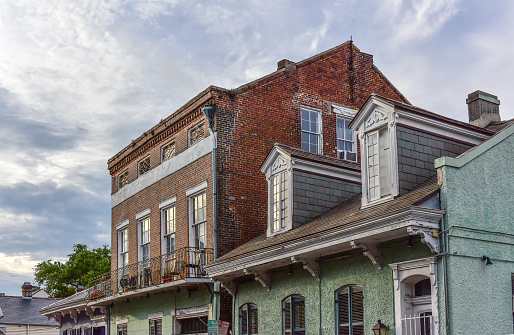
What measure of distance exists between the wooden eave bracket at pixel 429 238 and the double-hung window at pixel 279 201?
6.12 metres

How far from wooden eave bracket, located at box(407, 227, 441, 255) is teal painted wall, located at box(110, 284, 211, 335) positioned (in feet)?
29.3

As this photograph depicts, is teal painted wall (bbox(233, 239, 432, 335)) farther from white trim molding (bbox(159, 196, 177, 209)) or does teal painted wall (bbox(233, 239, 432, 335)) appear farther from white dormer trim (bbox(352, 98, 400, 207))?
white trim molding (bbox(159, 196, 177, 209))

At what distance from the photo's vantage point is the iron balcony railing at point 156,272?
19375 millimetres

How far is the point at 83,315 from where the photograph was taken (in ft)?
96.0

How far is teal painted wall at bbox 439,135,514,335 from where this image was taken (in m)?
11.5

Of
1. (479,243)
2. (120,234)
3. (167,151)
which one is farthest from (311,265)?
(120,234)

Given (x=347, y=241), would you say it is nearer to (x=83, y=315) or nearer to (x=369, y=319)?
(x=369, y=319)

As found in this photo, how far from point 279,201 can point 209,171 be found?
312cm

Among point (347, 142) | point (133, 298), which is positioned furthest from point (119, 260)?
point (347, 142)

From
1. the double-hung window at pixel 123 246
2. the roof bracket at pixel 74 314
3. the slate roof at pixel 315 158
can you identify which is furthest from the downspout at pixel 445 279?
the roof bracket at pixel 74 314

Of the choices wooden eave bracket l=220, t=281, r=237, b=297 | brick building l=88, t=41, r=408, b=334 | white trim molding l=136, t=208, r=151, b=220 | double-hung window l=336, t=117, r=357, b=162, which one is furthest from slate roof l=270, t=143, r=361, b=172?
white trim molding l=136, t=208, r=151, b=220

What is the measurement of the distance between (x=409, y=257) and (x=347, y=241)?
122 centimetres

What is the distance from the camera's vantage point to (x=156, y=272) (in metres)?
21.5

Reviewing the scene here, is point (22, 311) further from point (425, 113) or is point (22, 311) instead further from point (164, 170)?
point (425, 113)
